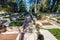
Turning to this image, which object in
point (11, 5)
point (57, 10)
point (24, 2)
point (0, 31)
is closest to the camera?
point (0, 31)

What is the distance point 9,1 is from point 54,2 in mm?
12516

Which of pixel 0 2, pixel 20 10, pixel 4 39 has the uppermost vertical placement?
pixel 4 39

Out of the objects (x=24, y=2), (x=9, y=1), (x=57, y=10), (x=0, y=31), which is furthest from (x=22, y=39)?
(x=24, y=2)

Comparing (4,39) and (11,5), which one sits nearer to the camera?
(4,39)

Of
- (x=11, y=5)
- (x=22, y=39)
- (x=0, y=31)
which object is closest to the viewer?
(x=22, y=39)

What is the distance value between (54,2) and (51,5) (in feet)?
3.85

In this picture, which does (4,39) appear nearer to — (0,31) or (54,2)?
(0,31)

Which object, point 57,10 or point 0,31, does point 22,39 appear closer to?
point 0,31

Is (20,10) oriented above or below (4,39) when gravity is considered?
below

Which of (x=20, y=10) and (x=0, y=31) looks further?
(x=20, y=10)

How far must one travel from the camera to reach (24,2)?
145ft

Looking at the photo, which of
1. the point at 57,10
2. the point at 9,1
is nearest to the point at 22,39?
the point at 57,10

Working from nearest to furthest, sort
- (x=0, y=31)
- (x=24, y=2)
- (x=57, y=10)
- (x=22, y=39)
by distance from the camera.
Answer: (x=22, y=39), (x=0, y=31), (x=57, y=10), (x=24, y=2)

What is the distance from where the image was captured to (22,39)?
374 inches
